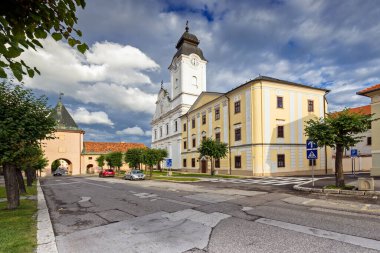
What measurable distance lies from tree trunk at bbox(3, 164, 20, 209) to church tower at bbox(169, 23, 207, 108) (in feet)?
129

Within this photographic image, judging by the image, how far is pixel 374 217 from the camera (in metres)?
7.32

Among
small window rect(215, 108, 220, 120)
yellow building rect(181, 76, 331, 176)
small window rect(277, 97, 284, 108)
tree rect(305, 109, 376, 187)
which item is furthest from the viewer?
small window rect(215, 108, 220, 120)

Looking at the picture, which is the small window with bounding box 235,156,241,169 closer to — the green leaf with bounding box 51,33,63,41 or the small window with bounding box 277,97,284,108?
the small window with bounding box 277,97,284,108

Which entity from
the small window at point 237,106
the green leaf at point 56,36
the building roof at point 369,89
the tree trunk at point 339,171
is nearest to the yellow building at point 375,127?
the building roof at point 369,89

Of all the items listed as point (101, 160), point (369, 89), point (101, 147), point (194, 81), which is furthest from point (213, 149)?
point (101, 147)

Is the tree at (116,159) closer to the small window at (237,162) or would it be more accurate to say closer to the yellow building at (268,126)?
the yellow building at (268,126)

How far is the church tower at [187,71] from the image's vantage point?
49250 mm

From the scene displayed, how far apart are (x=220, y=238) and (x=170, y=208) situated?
4.13 m

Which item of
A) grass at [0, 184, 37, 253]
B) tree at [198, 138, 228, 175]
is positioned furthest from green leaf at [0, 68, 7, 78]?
tree at [198, 138, 228, 175]

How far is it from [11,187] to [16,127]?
7.87ft

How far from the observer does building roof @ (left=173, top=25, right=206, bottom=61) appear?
165ft

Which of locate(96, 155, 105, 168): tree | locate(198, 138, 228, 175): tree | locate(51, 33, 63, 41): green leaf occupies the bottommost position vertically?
locate(96, 155, 105, 168): tree

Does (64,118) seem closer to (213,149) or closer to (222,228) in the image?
(213,149)

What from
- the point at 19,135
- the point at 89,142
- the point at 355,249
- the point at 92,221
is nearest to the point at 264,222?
the point at 355,249
